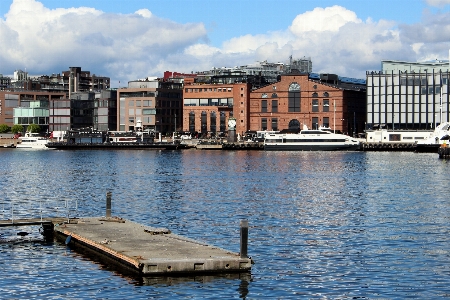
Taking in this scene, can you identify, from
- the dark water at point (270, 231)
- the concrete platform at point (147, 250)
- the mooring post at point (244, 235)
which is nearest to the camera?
the dark water at point (270, 231)

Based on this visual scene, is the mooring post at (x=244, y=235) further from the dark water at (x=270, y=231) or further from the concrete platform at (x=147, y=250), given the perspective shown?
the dark water at (x=270, y=231)

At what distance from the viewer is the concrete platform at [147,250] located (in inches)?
1583

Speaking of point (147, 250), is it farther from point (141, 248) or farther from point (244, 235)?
point (244, 235)

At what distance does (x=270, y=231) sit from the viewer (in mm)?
57125

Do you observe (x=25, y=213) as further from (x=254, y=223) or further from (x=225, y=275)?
(x=225, y=275)

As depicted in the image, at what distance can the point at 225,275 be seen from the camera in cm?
4072

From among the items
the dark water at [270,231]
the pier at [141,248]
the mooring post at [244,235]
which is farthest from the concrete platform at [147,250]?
the dark water at [270,231]

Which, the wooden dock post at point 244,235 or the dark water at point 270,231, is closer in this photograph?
the dark water at point 270,231

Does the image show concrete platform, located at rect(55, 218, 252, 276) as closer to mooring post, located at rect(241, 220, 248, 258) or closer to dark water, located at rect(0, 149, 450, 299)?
mooring post, located at rect(241, 220, 248, 258)

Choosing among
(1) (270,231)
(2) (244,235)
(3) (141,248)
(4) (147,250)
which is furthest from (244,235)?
(1) (270,231)

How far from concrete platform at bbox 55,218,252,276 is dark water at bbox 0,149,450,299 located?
0.76 metres

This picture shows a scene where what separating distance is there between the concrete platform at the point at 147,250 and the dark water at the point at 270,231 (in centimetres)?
76

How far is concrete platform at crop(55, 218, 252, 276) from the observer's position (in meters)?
40.2

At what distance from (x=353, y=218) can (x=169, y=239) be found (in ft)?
72.1
